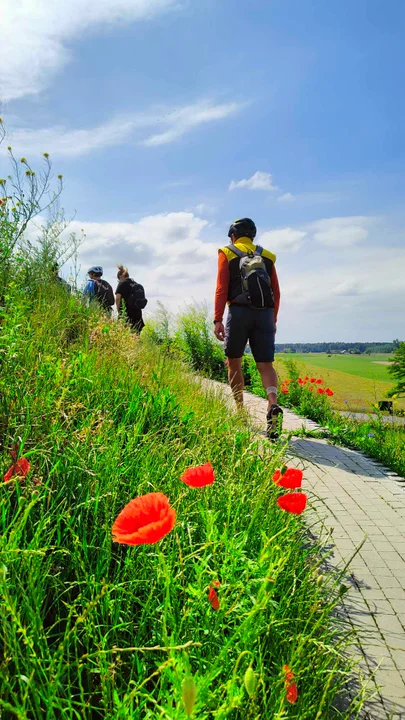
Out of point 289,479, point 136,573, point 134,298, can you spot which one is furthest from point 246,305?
point 134,298

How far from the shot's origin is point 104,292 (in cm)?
985

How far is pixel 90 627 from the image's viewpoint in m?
1.40


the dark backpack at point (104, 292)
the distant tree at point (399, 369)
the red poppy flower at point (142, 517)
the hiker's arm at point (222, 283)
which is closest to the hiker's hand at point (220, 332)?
the hiker's arm at point (222, 283)

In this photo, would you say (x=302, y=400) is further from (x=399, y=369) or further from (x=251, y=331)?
(x=399, y=369)

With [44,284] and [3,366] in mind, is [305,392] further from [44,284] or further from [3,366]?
[3,366]

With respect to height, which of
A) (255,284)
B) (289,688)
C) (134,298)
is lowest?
(289,688)

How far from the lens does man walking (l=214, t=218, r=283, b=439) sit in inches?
198

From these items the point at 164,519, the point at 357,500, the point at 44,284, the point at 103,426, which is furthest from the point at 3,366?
the point at 44,284

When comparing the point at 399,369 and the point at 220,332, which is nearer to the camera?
the point at 220,332

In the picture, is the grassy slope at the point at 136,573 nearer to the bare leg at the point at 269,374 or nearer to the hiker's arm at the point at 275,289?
the bare leg at the point at 269,374

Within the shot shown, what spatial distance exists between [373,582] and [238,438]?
3.80ft

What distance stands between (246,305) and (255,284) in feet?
0.88

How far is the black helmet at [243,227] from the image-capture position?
214 inches

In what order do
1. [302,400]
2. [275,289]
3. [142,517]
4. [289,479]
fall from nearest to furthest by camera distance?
[142,517] < [289,479] < [275,289] < [302,400]
